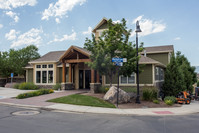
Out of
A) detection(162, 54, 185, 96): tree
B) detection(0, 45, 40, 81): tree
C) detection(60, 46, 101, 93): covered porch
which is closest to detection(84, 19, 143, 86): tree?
detection(60, 46, 101, 93): covered porch

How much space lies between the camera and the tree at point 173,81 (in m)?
18.2

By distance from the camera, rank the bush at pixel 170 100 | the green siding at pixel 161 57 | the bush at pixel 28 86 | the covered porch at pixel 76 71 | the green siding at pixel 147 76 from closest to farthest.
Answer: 1. the bush at pixel 170 100
2. the green siding at pixel 147 76
3. the covered porch at pixel 76 71
4. the bush at pixel 28 86
5. the green siding at pixel 161 57

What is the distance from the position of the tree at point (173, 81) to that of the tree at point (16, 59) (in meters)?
22.0

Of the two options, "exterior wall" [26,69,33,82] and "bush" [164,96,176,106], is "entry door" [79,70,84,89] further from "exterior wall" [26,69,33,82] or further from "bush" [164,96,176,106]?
"bush" [164,96,176,106]

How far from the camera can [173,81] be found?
18.2 m

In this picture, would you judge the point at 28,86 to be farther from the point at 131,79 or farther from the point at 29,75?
the point at 131,79

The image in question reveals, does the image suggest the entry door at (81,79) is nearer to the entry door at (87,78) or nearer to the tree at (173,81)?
the entry door at (87,78)

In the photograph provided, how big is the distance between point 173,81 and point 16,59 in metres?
25.0

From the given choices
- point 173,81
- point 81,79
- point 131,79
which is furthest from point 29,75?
point 173,81

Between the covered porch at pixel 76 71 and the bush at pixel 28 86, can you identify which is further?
the bush at pixel 28 86

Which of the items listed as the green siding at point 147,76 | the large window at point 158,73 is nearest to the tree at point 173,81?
the large window at point 158,73

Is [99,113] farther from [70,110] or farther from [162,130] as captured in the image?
[162,130]

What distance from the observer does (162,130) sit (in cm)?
673

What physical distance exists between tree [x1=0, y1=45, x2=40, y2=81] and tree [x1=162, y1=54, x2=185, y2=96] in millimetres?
22037
